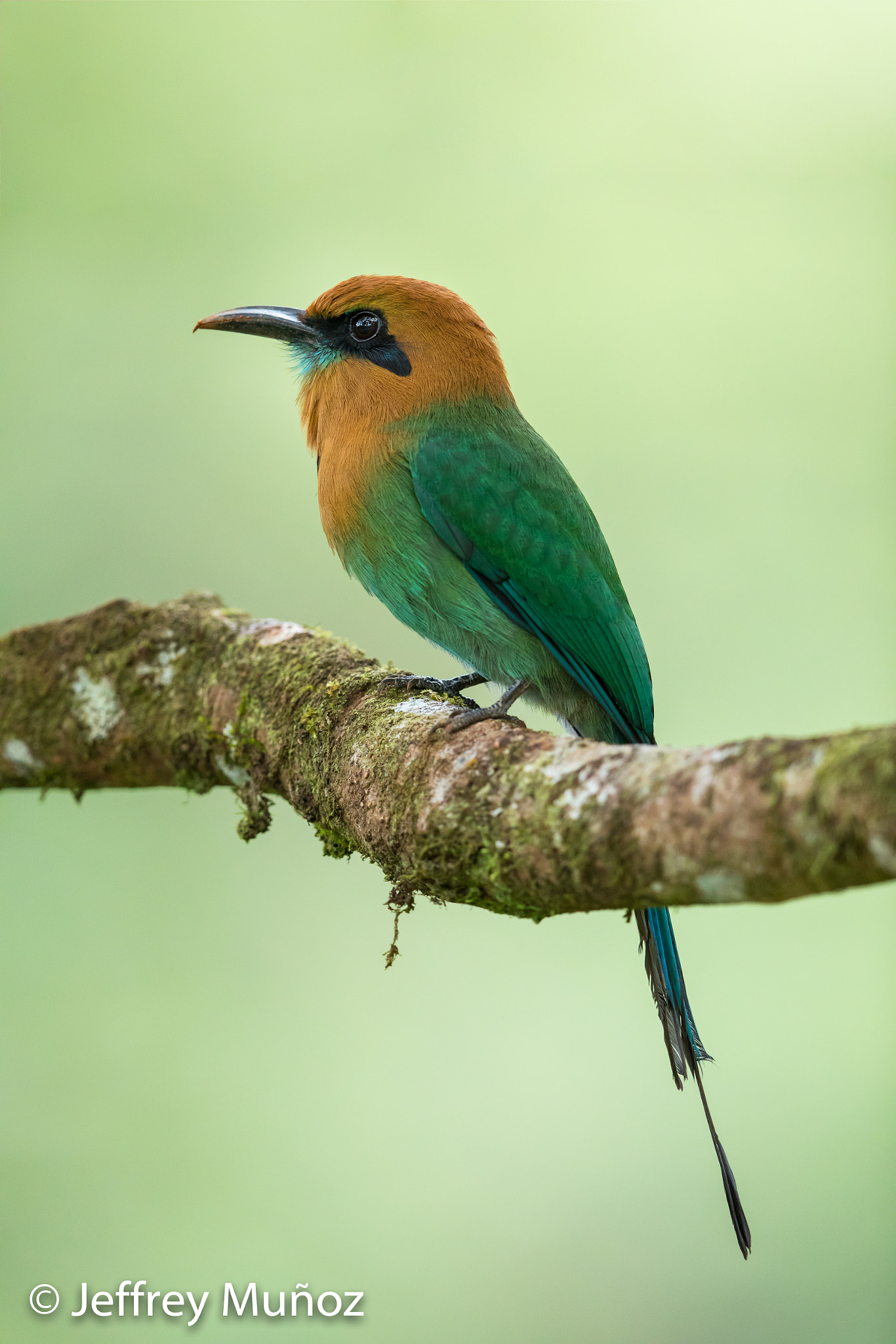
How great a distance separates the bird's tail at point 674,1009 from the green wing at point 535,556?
49 centimetres

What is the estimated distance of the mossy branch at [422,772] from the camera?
1126 mm

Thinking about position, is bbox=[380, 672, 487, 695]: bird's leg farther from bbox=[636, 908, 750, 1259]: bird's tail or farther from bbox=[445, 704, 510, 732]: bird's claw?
bbox=[636, 908, 750, 1259]: bird's tail

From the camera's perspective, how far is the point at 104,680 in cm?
256

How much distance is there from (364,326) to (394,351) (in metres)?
0.12

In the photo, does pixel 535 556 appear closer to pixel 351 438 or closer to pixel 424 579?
pixel 424 579

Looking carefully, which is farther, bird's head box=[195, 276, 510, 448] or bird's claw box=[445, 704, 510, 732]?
bird's head box=[195, 276, 510, 448]

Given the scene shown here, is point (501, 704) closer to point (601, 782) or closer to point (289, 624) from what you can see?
point (289, 624)

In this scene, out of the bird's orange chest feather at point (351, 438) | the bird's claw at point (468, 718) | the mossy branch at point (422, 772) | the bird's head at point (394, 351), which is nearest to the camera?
the mossy branch at point (422, 772)

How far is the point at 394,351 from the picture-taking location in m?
2.66

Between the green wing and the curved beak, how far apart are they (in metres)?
0.54

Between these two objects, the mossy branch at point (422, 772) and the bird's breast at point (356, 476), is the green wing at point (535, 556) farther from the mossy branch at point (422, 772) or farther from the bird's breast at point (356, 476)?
the mossy branch at point (422, 772)

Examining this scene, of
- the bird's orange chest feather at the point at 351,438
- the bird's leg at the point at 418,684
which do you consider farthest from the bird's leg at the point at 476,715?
the bird's orange chest feather at the point at 351,438

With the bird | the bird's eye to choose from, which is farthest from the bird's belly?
the bird's eye

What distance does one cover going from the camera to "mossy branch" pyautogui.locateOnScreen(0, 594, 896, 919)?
1126mm
